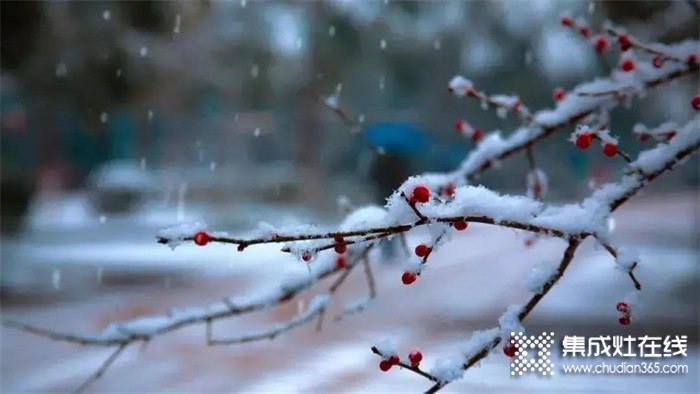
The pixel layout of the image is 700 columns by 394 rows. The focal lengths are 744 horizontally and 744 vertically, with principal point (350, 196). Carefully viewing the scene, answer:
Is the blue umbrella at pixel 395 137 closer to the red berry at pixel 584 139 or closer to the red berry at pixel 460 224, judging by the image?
the red berry at pixel 584 139

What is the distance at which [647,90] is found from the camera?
2.30 meters

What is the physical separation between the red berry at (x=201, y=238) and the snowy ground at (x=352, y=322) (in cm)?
214

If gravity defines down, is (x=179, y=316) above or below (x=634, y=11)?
below

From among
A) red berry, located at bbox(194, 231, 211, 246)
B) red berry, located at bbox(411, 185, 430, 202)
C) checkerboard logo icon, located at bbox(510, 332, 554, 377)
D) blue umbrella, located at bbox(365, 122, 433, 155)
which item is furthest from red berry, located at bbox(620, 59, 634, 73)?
blue umbrella, located at bbox(365, 122, 433, 155)

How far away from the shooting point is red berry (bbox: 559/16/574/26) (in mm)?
2487

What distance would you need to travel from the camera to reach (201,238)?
3.86 feet

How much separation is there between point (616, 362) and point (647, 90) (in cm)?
195

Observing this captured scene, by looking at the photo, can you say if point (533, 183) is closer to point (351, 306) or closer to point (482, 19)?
point (351, 306)

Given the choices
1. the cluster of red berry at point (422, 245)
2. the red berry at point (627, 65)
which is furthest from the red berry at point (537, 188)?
the cluster of red berry at point (422, 245)

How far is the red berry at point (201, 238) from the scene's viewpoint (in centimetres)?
117

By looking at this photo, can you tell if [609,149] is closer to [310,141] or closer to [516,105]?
[516,105]

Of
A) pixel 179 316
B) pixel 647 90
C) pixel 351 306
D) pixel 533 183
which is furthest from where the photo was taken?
pixel 533 183

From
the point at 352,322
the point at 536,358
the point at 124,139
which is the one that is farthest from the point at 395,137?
the point at 124,139

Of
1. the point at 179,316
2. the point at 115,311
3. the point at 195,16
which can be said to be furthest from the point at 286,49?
the point at 179,316
